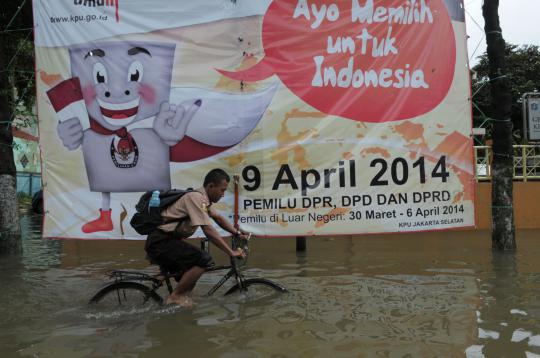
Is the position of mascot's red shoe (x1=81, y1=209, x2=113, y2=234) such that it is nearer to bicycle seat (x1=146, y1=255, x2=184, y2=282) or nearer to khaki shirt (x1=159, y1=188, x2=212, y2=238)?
bicycle seat (x1=146, y1=255, x2=184, y2=282)

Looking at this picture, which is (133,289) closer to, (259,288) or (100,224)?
(259,288)

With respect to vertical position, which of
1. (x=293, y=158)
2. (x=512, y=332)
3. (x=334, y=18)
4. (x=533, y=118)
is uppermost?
(x=334, y=18)

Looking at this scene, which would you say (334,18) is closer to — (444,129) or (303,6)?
(303,6)

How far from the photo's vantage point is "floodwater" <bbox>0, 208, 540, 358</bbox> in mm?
3994

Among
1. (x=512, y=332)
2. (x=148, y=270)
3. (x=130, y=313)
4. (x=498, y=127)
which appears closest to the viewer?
(x=512, y=332)

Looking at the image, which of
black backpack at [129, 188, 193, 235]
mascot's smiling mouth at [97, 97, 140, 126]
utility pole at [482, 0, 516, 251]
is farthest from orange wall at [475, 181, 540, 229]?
black backpack at [129, 188, 193, 235]

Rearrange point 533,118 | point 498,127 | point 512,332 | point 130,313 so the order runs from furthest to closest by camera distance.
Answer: point 533,118 < point 498,127 < point 130,313 < point 512,332

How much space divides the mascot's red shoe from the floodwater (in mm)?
685

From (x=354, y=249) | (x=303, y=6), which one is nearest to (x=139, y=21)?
(x=303, y=6)

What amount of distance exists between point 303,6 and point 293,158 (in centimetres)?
A: 188

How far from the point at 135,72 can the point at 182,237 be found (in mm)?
2464

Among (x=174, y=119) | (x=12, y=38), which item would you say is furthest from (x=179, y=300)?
(x=12, y=38)

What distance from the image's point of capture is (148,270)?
285 inches

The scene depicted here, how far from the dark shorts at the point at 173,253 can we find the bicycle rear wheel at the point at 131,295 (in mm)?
310
